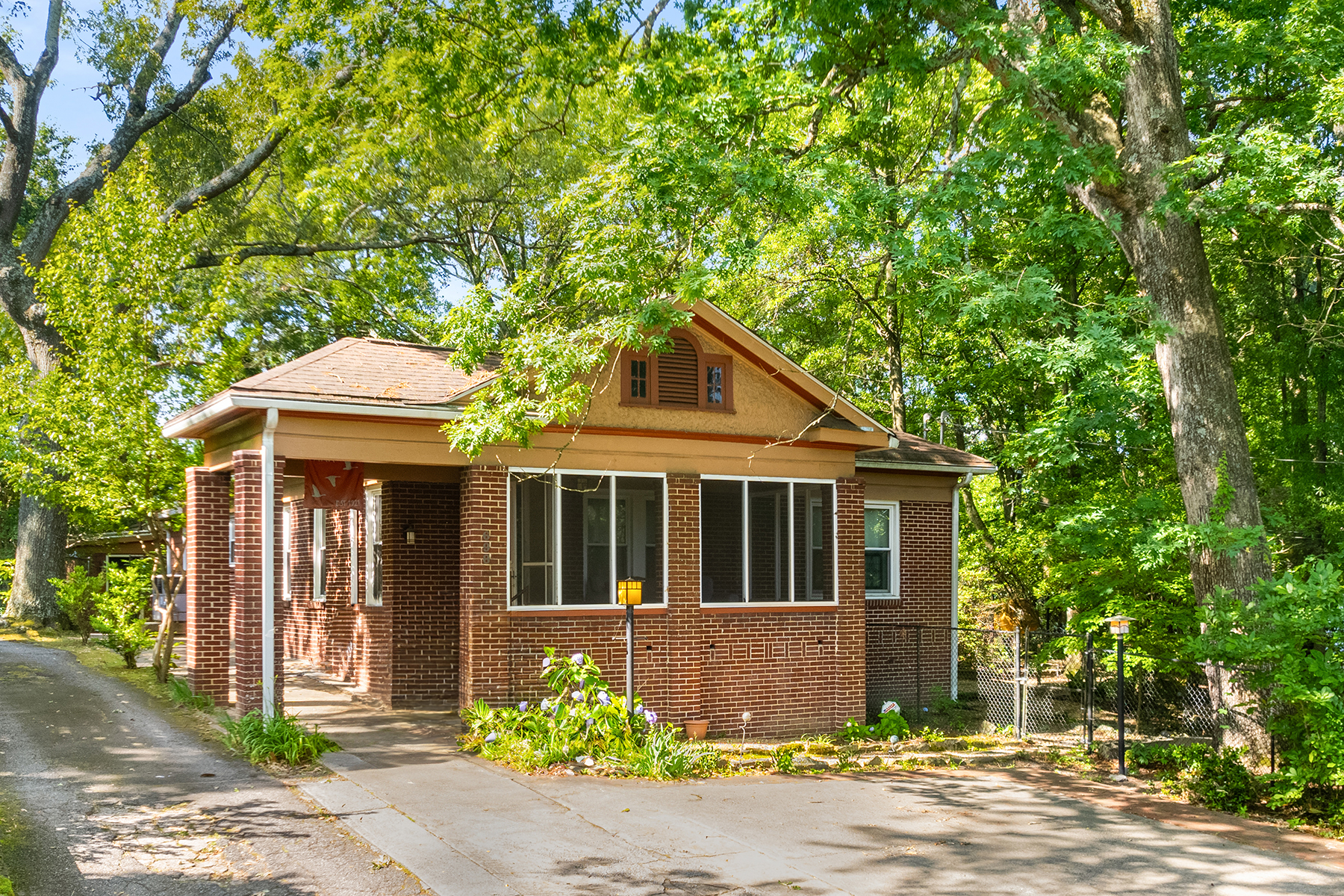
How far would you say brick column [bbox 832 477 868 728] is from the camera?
544 inches

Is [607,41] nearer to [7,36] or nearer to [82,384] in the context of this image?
[82,384]

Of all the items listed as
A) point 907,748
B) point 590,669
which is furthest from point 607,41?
point 907,748

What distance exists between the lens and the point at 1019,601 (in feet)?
69.1

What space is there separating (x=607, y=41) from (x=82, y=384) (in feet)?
28.1

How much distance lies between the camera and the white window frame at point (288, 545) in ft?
59.5

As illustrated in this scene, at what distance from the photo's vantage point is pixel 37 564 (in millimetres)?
23969

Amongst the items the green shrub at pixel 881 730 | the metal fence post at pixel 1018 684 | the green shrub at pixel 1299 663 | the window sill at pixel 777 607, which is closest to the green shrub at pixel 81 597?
the window sill at pixel 777 607

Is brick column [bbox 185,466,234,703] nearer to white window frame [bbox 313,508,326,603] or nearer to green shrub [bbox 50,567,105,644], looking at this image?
white window frame [bbox 313,508,326,603]

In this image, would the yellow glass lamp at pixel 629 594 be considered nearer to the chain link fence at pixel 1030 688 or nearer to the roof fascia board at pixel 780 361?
the roof fascia board at pixel 780 361

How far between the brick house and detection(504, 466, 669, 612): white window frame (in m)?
0.03

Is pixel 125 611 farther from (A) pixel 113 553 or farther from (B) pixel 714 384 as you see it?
(A) pixel 113 553

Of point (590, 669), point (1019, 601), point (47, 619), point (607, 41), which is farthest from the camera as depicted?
point (47, 619)

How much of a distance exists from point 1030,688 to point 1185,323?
23.2ft

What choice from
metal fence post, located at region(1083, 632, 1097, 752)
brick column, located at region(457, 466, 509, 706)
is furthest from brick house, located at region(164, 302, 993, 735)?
metal fence post, located at region(1083, 632, 1097, 752)
